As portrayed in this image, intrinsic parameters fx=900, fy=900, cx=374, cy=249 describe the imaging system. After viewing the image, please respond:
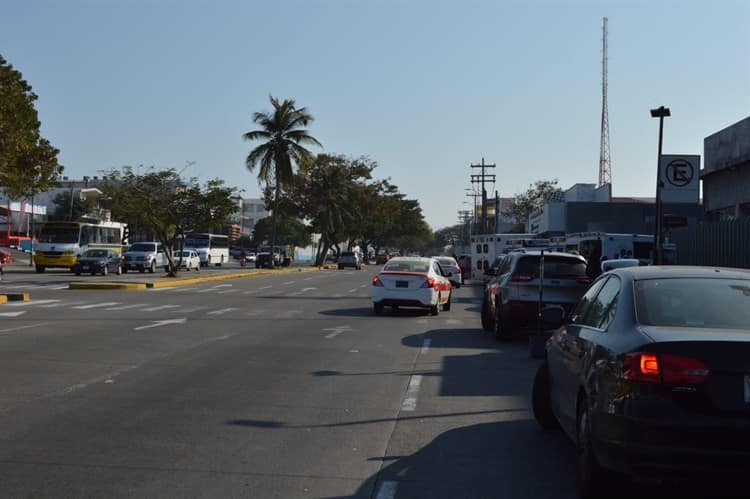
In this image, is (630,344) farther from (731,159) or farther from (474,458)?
(731,159)

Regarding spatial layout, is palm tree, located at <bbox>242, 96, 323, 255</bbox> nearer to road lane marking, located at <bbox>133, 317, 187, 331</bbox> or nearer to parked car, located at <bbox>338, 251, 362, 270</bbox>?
parked car, located at <bbox>338, 251, 362, 270</bbox>

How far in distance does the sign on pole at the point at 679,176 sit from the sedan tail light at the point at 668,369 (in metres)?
16.0

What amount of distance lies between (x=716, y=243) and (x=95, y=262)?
3102cm

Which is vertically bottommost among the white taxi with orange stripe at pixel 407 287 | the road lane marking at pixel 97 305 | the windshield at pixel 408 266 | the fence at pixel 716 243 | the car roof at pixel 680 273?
the road lane marking at pixel 97 305

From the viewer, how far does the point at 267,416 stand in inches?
343

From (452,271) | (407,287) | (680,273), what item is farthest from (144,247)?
(680,273)

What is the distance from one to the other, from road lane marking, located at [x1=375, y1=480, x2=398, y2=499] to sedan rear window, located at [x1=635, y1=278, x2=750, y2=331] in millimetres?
1997

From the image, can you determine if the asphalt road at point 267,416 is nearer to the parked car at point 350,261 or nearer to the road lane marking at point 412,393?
the road lane marking at point 412,393

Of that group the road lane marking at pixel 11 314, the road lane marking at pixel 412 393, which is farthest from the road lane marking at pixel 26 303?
the road lane marking at pixel 412 393

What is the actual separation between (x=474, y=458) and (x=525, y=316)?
32.0 feet

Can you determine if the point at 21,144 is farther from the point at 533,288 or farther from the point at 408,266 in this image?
the point at 533,288

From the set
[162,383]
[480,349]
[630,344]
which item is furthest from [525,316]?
[630,344]

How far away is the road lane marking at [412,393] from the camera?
941 cm

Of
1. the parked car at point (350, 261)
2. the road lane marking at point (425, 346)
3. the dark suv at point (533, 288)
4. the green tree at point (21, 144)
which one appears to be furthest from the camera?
the parked car at point (350, 261)
